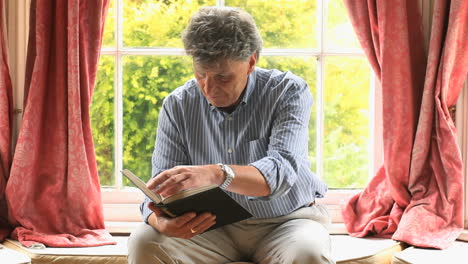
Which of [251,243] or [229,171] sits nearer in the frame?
[229,171]

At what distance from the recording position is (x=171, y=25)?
137 inches

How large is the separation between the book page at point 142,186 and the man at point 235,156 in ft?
0.13

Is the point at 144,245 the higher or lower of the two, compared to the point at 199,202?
lower

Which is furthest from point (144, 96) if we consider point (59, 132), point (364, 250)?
point (364, 250)

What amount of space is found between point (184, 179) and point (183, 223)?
186mm

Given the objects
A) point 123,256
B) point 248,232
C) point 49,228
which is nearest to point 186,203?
point 248,232

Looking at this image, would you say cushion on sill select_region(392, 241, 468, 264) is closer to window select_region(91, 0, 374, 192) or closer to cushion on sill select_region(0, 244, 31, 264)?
window select_region(91, 0, 374, 192)

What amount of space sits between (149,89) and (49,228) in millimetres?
825

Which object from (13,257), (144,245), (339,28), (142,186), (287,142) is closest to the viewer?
(142,186)

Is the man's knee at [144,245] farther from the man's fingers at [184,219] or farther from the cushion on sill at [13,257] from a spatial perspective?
the cushion on sill at [13,257]

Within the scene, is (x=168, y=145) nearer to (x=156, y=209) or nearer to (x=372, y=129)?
(x=156, y=209)

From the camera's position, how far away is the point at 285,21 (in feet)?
11.4

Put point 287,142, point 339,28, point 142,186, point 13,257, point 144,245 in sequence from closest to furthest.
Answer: point 142,186 → point 144,245 → point 287,142 → point 13,257 → point 339,28

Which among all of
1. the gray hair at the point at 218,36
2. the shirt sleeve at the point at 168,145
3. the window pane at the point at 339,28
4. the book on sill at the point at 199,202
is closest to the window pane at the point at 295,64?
the window pane at the point at 339,28
